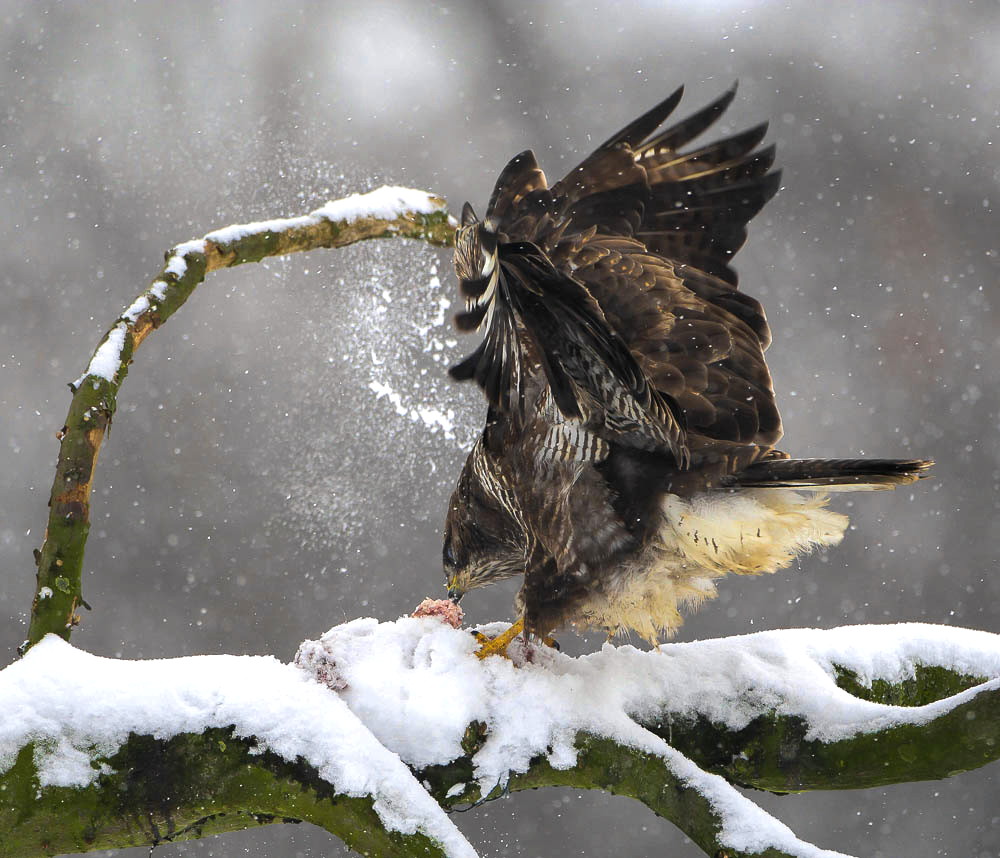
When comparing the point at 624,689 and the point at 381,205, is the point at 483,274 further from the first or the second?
the point at 624,689

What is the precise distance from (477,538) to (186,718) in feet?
4.74

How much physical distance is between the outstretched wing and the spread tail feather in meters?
0.14

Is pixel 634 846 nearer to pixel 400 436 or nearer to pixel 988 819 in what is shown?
pixel 988 819

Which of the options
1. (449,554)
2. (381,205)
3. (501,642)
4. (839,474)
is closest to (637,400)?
(839,474)

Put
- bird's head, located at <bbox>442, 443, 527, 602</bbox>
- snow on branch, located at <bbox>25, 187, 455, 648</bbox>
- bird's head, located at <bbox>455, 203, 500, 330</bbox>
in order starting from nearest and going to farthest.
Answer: bird's head, located at <bbox>455, 203, 500, 330</bbox> → snow on branch, located at <bbox>25, 187, 455, 648</bbox> → bird's head, located at <bbox>442, 443, 527, 602</bbox>

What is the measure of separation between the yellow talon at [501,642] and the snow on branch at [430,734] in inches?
4.0

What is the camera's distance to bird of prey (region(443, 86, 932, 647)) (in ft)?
6.91

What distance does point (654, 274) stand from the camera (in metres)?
2.67

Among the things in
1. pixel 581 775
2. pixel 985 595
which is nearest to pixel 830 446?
pixel 985 595

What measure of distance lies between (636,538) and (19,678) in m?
1.44

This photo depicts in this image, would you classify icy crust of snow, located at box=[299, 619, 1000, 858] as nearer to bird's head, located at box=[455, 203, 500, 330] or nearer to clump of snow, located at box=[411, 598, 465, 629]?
clump of snow, located at box=[411, 598, 465, 629]

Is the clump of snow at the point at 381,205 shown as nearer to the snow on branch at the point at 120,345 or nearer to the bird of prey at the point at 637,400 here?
the snow on branch at the point at 120,345

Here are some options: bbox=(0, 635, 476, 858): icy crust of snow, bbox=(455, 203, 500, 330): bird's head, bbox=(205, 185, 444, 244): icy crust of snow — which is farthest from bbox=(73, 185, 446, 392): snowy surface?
bbox=(0, 635, 476, 858): icy crust of snow

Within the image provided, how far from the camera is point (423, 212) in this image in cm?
269
